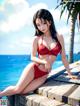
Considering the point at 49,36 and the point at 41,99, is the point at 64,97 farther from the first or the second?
the point at 49,36

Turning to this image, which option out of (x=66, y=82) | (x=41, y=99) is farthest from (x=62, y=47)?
(x=41, y=99)

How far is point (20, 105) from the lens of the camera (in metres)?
5.42

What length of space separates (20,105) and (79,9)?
10164 millimetres

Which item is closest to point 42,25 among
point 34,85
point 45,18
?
point 45,18

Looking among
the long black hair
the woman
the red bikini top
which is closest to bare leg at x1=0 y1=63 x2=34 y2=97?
the woman

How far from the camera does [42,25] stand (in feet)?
17.1

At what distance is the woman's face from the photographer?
517cm

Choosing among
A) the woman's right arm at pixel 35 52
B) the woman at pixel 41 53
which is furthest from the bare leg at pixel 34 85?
the woman's right arm at pixel 35 52

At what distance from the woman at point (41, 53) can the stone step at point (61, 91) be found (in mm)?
162

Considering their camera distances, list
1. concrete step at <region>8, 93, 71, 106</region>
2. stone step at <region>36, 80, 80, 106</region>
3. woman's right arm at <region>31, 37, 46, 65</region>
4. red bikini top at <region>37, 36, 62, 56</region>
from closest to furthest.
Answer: stone step at <region>36, 80, 80, 106</region> < concrete step at <region>8, 93, 71, 106</region> < woman's right arm at <region>31, 37, 46, 65</region> < red bikini top at <region>37, 36, 62, 56</region>

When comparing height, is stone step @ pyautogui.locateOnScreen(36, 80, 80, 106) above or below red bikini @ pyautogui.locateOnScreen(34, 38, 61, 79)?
below

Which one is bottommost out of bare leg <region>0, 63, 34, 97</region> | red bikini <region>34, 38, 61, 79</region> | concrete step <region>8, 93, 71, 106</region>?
concrete step <region>8, 93, 71, 106</region>

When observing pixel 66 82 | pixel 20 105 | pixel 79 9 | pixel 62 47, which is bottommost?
pixel 20 105

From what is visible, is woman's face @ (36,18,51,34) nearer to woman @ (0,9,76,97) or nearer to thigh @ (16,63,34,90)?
woman @ (0,9,76,97)
